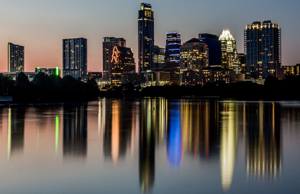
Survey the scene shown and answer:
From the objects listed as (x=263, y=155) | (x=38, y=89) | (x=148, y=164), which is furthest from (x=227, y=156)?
(x=38, y=89)

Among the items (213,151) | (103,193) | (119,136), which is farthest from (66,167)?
(119,136)

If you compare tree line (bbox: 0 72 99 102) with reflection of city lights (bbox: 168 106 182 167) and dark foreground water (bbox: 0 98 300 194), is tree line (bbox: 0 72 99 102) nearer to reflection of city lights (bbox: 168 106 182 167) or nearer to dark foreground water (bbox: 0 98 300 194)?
dark foreground water (bbox: 0 98 300 194)

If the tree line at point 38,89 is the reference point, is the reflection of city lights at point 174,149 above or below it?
below

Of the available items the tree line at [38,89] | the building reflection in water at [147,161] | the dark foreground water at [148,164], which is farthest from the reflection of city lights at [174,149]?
the tree line at [38,89]

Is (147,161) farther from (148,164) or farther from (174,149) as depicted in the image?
(174,149)

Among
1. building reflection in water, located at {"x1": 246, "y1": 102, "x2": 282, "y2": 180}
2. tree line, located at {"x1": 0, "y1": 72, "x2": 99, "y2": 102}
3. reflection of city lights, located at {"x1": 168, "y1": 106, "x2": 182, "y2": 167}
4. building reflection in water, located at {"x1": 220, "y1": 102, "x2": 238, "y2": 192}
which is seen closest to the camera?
building reflection in water, located at {"x1": 220, "y1": 102, "x2": 238, "y2": 192}

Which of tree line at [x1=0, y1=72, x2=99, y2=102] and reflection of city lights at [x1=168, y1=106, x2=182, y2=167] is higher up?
tree line at [x1=0, y1=72, x2=99, y2=102]

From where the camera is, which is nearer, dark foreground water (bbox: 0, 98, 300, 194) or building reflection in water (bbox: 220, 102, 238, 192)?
dark foreground water (bbox: 0, 98, 300, 194)

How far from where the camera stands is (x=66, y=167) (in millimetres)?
12859

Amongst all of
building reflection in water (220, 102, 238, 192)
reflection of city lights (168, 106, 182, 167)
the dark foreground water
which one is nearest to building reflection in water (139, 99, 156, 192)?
the dark foreground water

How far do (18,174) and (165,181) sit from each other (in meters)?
5.40

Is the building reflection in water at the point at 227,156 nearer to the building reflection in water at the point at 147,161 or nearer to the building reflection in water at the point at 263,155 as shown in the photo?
the building reflection in water at the point at 263,155

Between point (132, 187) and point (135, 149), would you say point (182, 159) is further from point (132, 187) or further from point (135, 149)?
point (132, 187)

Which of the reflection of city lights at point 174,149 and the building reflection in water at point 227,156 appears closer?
the building reflection in water at point 227,156
